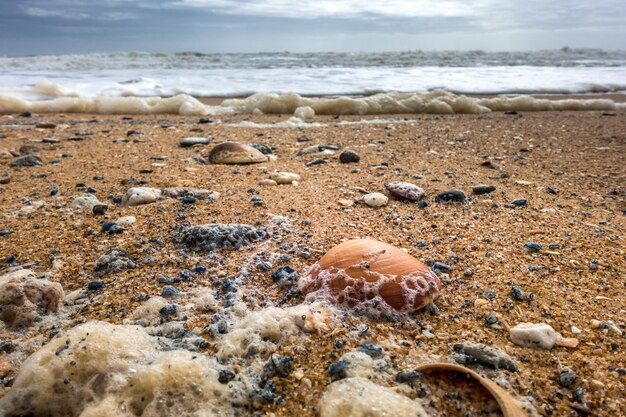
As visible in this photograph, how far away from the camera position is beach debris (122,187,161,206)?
294cm

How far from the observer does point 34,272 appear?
2148 millimetres

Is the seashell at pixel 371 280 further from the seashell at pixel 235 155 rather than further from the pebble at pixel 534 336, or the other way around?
the seashell at pixel 235 155

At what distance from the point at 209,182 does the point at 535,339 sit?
8.35 feet

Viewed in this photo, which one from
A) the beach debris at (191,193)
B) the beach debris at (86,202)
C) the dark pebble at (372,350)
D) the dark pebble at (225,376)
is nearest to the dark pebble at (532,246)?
the dark pebble at (372,350)

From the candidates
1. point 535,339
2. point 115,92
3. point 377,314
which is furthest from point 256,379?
point 115,92

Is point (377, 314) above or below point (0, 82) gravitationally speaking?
below

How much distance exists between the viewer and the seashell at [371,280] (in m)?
1.79

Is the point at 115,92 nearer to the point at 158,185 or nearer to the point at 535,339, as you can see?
the point at 158,185

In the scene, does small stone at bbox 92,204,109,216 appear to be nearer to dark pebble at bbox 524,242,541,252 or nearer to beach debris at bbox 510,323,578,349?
beach debris at bbox 510,323,578,349

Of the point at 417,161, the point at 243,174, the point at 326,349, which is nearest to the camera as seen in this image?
the point at 326,349

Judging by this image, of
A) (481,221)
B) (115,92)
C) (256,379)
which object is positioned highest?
(115,92)

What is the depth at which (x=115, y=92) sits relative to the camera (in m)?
9.54

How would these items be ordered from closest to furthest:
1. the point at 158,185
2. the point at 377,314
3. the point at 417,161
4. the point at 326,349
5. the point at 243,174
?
the point at 326,349 → the point at 377,314 → the point at 158,185 → the point at 243,174 → the point at 417,161

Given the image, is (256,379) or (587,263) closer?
(256,379)
